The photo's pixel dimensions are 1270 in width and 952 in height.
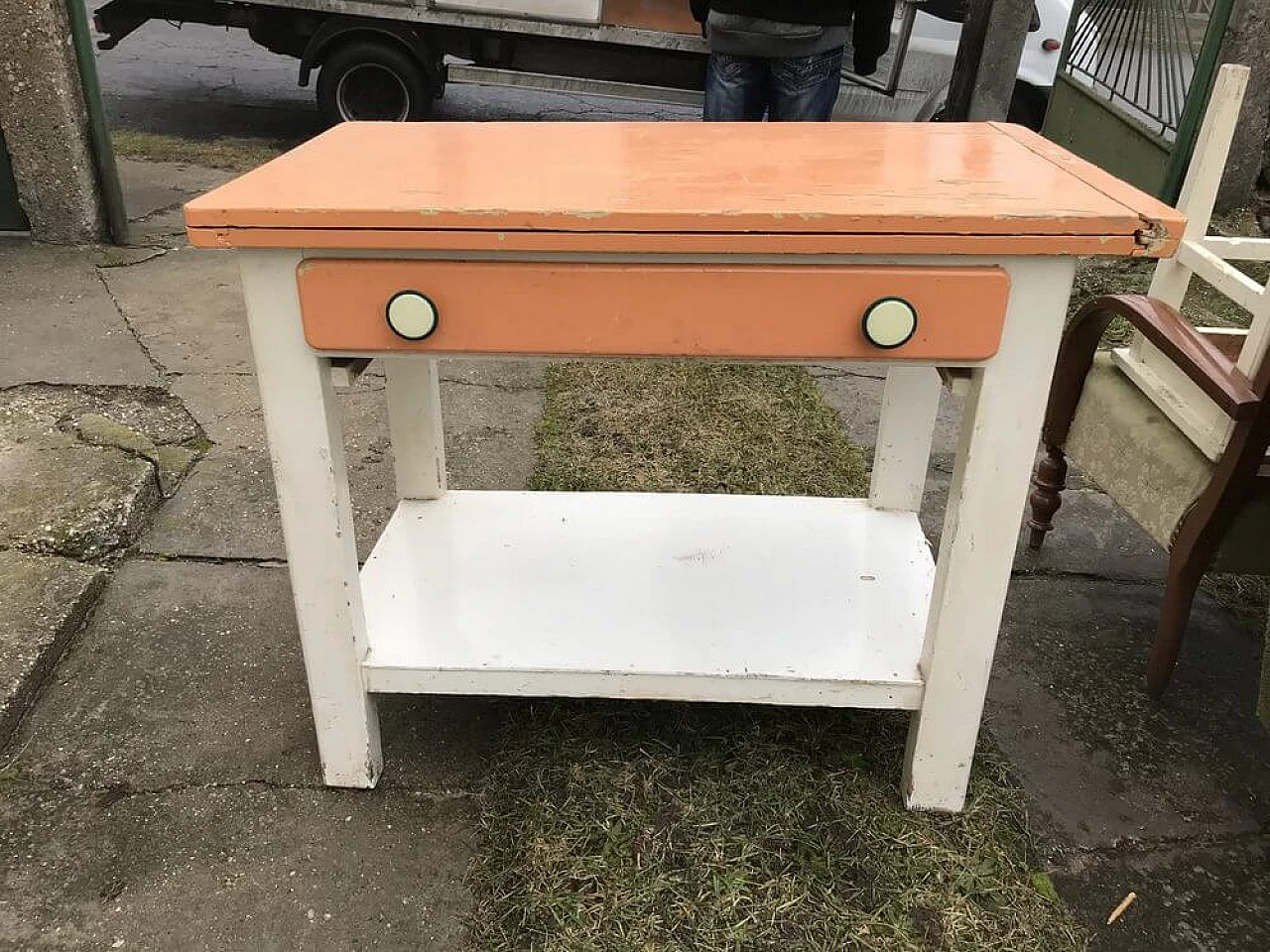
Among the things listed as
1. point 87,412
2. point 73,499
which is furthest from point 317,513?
point 87,412

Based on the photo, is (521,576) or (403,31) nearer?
(521,576)

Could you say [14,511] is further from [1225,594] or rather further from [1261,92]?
[1261,92]

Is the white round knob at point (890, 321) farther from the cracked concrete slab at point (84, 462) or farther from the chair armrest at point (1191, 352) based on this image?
the cracked concrete slab at point (84, 462)

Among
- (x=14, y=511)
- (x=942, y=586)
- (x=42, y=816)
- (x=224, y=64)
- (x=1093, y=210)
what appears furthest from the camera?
(x=224, y=64)

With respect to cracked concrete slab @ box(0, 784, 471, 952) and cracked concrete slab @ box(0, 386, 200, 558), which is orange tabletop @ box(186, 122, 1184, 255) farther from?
cracked concrete slab @ box(0, 386, 200, 558)

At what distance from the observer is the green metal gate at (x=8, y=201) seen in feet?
11.7

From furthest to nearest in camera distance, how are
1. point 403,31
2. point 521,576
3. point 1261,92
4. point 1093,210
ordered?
point 403,31 < point 1261,92 < point 521,576 < point 1093,210

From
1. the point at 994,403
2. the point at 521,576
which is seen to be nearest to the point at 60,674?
the point at 521,576

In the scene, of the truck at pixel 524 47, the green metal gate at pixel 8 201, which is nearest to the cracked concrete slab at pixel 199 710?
the green metal gate at pixel 8 201

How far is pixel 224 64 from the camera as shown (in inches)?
308

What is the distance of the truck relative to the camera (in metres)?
5.05

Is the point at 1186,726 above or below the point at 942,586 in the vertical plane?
below

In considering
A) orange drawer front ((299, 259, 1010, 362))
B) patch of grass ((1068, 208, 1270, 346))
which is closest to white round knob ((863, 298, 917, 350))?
orange drawer front ((299, 259, 1010, 362))

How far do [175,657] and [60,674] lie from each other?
0.18 m
